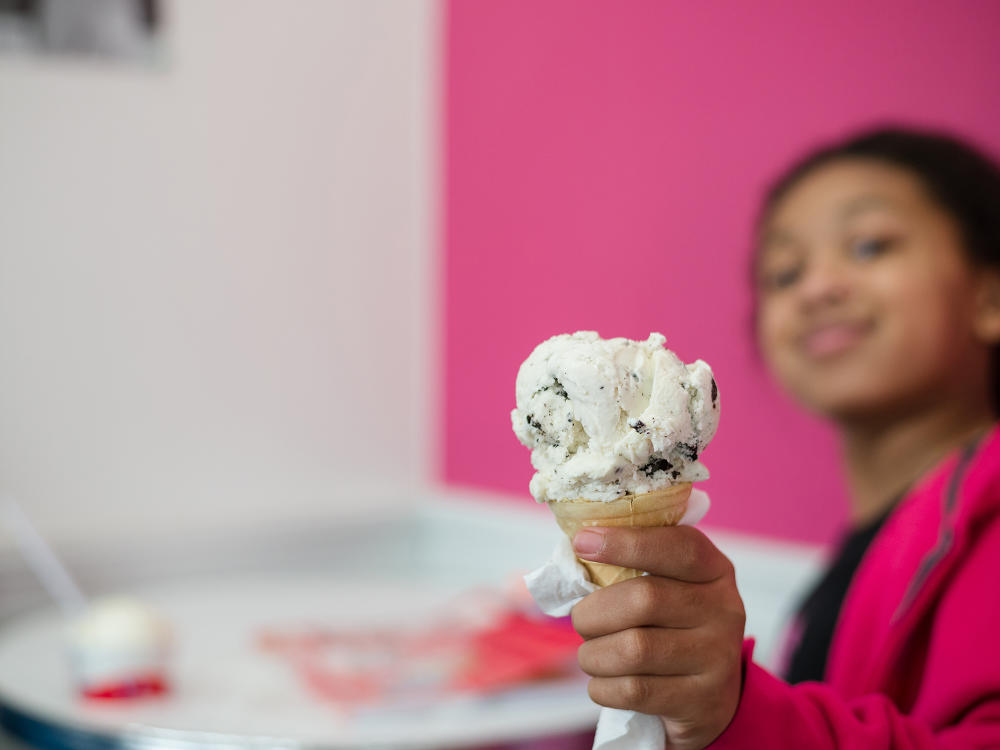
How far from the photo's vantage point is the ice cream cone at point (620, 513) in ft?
1.74

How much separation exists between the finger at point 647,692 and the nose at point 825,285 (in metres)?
0.75

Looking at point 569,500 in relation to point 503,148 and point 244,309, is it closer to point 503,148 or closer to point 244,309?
point 503,148

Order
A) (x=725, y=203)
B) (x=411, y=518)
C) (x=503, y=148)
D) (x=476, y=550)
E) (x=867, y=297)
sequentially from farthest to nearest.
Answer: (x=411, y=518), (x=476, y=550), (x=503, y=148), (x=725, y=203), (x=867, y=297)

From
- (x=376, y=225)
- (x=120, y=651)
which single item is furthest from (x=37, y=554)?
(x=376, y=225)

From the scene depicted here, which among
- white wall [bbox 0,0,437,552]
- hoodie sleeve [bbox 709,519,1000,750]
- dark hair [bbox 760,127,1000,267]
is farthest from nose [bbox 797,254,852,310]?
white wall [bbox 0,0,437,552]

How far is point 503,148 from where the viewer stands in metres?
2.15

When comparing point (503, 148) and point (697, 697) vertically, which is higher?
point (503, 148)

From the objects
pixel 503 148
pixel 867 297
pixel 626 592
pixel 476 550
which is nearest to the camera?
pixel 626 592

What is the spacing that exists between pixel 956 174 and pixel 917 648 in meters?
0.64

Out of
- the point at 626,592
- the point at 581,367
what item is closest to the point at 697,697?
the point at 626,592

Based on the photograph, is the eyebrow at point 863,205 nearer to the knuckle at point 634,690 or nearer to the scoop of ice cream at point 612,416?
the scoop of ice cream at point 612,416

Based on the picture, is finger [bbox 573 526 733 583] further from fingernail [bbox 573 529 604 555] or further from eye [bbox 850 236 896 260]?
eye [bbox 850 236 896 260]

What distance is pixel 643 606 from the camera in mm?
509

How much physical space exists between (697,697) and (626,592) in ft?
0.25
